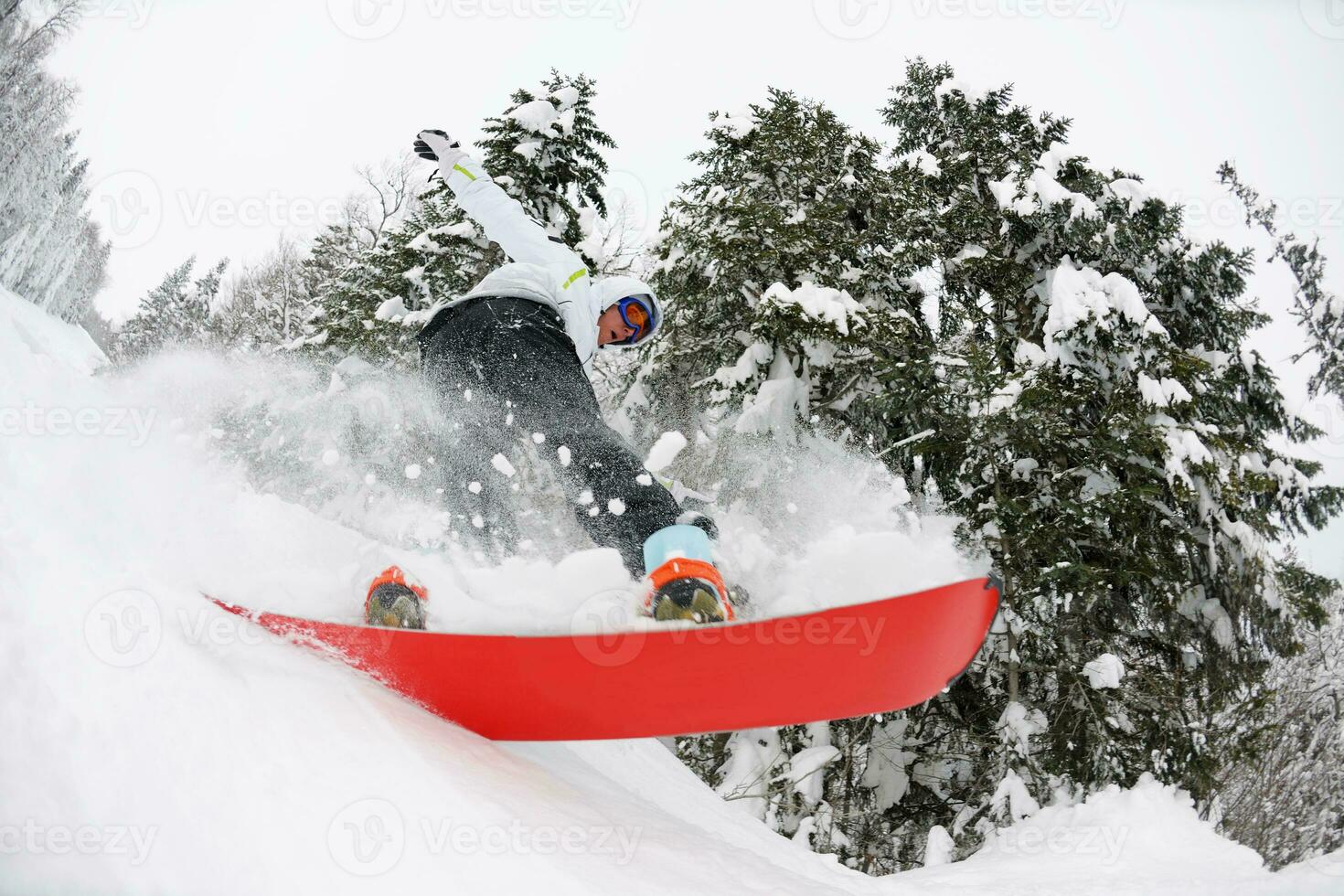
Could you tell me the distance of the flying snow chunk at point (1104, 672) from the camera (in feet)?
15.7

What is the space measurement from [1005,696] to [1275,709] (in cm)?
1188

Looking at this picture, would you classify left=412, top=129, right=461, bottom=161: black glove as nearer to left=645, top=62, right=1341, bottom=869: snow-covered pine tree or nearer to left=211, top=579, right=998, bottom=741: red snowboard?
left=211, top=579, right=998, bottom=741: red snowboard

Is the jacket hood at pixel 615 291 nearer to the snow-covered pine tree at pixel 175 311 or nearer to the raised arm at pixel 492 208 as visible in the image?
the raised arm at pixel 492 208

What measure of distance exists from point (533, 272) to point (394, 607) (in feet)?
4.33

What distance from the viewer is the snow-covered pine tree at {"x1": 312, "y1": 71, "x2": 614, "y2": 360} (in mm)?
7746

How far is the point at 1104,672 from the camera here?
4.84 meters

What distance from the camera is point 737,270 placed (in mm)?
6344

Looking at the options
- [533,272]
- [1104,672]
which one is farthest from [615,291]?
[1104,672]

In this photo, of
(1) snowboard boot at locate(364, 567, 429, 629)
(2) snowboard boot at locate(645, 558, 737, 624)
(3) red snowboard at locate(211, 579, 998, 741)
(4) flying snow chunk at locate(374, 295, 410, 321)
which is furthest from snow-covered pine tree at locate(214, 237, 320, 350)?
(2) snowboard boot at locate(645, 558, 737, 624)

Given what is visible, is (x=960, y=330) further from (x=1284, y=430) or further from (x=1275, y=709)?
(x=1275, y=709)

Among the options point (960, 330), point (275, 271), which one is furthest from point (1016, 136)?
point (275, 271)

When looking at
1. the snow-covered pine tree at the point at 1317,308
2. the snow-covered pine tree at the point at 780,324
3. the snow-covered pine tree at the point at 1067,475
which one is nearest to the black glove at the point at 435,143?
the snow-covered pine tree at the point at 780,324

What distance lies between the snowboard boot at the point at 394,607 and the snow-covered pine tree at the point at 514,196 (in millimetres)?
6170

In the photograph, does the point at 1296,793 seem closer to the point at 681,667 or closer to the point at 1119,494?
the point at 1119,494
